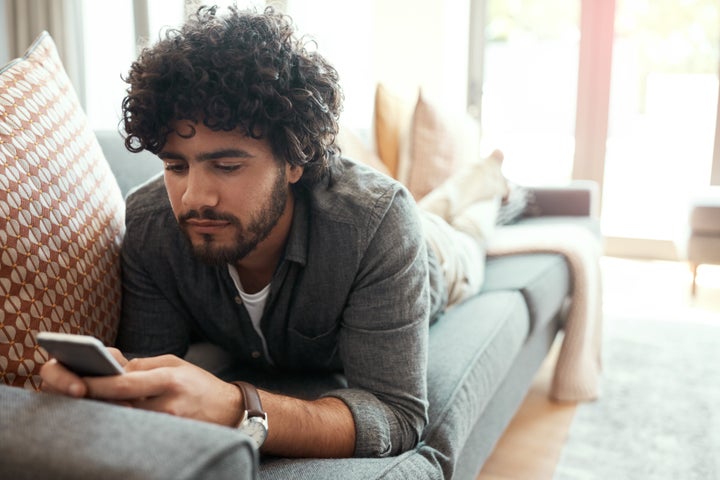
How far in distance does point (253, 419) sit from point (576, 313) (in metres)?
1.53

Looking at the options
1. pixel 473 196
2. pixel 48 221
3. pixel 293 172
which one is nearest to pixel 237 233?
pixel 293 172

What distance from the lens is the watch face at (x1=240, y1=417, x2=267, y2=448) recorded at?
3.02ft

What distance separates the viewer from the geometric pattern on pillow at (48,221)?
941mm

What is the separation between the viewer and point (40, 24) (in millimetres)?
3574

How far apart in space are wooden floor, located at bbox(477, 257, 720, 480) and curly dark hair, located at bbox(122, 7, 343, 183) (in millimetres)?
1049

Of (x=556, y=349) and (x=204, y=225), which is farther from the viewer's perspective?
(x=556, y=349)

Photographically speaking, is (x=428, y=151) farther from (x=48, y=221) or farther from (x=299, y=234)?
(x=48, y=221)

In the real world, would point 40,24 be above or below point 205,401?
above

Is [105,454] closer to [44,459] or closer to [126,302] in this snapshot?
[44,459]

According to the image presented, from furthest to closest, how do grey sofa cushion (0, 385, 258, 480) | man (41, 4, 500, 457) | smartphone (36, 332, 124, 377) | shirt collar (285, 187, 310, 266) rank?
shirt collar (285, 187, 310, 266), man (41, 4, 500, 457), smartphone (36, 332, 124, 377), grey sofa cushion (0, 385, 258, 480)

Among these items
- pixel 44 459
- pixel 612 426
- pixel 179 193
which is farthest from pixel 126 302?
pixel 612 426

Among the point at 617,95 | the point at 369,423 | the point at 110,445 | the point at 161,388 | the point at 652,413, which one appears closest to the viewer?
the point at 110,445

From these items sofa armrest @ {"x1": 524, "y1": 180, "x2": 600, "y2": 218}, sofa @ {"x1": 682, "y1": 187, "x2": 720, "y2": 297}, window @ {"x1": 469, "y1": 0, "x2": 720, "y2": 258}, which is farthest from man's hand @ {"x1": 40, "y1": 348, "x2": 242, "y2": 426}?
window @ {"x1": 469, "y1": 0, "x2": 720, "y2": 258}

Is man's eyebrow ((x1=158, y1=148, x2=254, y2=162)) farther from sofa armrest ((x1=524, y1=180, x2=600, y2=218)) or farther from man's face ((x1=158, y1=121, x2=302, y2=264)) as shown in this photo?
sofa armrest ((x1=524, y1=180, x2=600, y2=218))
